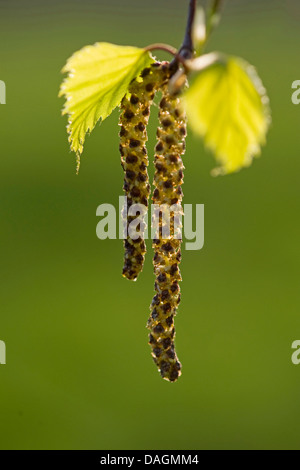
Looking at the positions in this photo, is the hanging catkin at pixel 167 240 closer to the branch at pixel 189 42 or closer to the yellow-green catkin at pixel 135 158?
the yellow-green catkin at pixel 135 158

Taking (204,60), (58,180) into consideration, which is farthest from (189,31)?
(58,180)

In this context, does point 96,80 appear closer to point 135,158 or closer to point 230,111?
point 135,158

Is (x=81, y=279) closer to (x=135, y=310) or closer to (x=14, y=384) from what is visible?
(x=135, y=310)

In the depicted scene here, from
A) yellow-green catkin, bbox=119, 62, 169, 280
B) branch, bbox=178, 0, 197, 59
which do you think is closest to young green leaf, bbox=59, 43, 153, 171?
yellow-green catkin, bbox=119, 62, 169, 280

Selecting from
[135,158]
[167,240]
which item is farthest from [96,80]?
[167,240]

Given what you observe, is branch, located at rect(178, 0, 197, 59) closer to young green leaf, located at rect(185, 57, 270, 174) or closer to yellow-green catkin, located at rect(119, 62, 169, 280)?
young green leaf, located at rect(185, 57, 270, 174)
